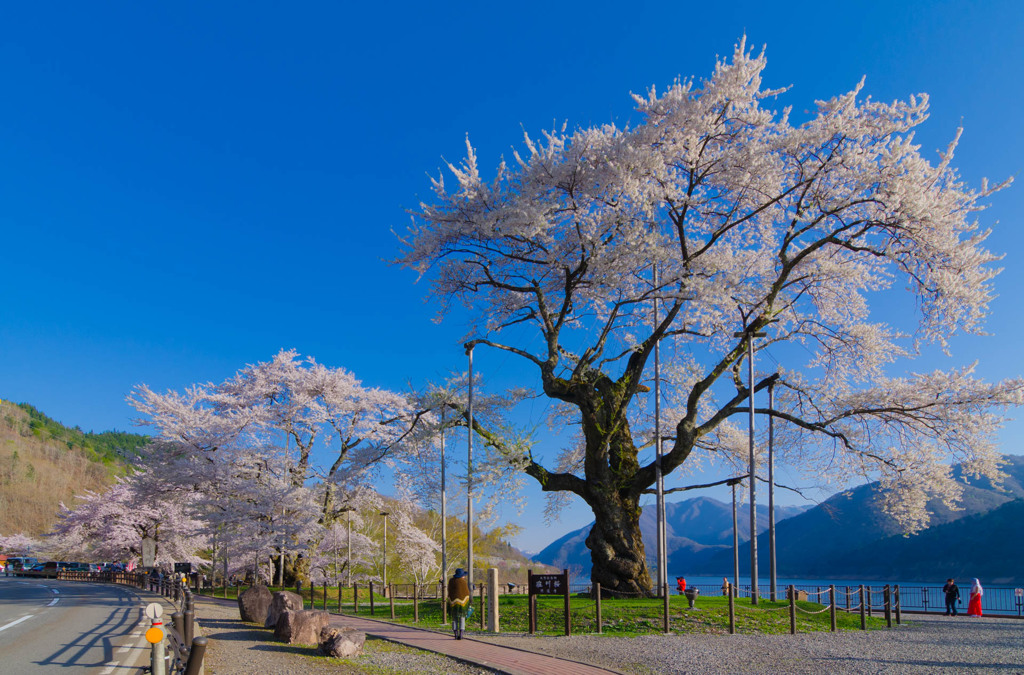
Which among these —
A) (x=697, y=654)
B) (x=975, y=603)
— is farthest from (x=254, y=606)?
(x=975, y=603)

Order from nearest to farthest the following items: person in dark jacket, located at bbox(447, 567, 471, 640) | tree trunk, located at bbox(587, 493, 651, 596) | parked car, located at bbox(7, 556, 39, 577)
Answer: person in dark jacket, located at bbox(447, 567, 471, 640) < tree trunk, located at bbox(587, 493, 651, 596) < parked car, located at bbox(7, 556, 39, 577)

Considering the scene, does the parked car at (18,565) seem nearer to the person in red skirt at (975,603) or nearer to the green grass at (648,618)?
the green grass at (648,618)

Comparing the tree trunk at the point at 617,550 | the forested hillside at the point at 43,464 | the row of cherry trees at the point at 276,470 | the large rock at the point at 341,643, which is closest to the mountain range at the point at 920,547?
the row of cherry trees at the point at 276,470

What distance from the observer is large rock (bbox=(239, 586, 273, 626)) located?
1794 centimetres

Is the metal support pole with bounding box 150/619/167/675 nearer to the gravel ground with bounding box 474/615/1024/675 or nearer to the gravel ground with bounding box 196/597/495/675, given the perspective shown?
the gravel ground with bounding box 196/597/495/675

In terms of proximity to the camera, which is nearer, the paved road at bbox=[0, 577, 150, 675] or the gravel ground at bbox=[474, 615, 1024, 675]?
the paved road at bbox=[0, 577, 150, 675]

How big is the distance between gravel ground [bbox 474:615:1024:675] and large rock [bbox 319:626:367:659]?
9.68ft

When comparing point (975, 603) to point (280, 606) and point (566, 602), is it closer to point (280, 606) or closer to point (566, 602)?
point (566, 602)

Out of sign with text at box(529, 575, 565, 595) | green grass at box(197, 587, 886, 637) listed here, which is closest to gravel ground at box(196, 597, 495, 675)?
sign with text at box(529, 575, 565, 595)

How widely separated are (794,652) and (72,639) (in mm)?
14237

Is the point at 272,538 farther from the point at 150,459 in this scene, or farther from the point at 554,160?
the point at 554,160

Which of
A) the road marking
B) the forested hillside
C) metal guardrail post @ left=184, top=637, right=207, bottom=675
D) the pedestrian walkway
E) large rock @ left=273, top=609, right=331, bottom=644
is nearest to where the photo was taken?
metal guardrail post @ left=184, top=637, right=207, bottom=675

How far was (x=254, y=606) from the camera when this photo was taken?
18.0m

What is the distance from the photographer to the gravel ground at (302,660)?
417 inches
